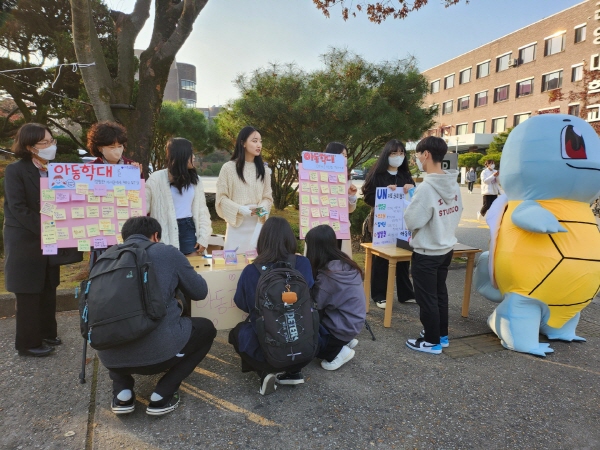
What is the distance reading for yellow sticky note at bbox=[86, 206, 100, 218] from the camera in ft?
10.0

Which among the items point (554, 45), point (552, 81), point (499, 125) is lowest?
point (499, 125)

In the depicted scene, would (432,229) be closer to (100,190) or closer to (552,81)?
(100,190)

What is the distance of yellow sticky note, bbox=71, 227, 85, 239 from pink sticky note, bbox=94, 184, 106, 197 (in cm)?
29

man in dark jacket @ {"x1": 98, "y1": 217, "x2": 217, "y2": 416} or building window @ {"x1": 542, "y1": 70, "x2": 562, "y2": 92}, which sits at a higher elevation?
building window @ {"x1": 542, "y1": 70, "x2": 562, "y2": 92}

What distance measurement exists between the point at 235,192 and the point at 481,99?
1500 inches

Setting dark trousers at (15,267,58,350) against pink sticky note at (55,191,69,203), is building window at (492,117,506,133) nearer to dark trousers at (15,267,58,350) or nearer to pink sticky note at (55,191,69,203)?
pink sticky note at (55,191,69,203)

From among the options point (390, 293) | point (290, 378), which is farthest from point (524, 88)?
point (290, 378)

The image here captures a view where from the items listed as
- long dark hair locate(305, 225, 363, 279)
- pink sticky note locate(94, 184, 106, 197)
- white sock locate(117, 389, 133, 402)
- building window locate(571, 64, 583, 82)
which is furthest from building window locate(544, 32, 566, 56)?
white sock locate(117, 389, 133, 402)

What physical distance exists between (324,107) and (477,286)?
4.67 m

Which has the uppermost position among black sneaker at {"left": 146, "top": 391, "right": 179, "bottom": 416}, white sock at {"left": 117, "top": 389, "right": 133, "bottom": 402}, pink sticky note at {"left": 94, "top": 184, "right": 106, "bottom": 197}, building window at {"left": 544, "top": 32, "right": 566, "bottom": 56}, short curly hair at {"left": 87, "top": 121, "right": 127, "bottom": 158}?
building window at {"left": 544, "top": 32, "right": 566, "bottom": 56}

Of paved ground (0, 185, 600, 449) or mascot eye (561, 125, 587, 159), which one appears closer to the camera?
paved ground (0, 185, 600, 449)

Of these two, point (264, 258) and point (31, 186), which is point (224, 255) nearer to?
point (264, 258)

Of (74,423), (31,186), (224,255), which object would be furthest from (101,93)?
(74,423)

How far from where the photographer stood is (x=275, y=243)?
271cm
